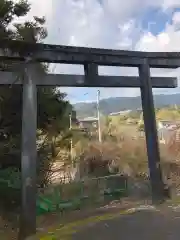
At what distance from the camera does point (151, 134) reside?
7586 millimetres

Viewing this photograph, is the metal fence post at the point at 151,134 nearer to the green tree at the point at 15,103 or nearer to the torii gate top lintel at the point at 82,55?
the torii gate top lintel at the point at 82,55

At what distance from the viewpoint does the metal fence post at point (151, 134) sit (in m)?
7.41

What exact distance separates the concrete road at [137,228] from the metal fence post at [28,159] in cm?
82

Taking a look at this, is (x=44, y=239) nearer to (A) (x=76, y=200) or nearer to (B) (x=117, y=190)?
(A) (x=76, y=200)

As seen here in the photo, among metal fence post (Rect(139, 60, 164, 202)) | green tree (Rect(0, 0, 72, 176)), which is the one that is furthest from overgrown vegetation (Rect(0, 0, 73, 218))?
metal fence post (Rect(139, 60, 164, 202))

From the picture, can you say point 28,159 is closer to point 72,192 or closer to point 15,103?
point 15,103

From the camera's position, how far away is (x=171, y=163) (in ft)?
41.3

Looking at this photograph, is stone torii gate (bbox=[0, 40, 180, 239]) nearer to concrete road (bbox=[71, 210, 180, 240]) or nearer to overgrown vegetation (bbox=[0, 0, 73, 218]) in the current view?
overgrown vegetation (bbox=[0, 0, 73, 218])

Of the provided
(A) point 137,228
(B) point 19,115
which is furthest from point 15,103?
(A) point 137,228

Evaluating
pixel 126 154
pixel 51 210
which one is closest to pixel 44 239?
pixel 51 210

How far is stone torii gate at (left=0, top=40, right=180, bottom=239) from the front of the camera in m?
5.88

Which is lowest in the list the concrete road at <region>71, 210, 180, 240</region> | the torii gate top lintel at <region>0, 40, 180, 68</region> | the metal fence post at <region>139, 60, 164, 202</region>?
the concrete road at <region>71, 210, 180, 240</region>

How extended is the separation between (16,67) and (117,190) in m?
4.86

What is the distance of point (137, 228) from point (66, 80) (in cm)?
290
